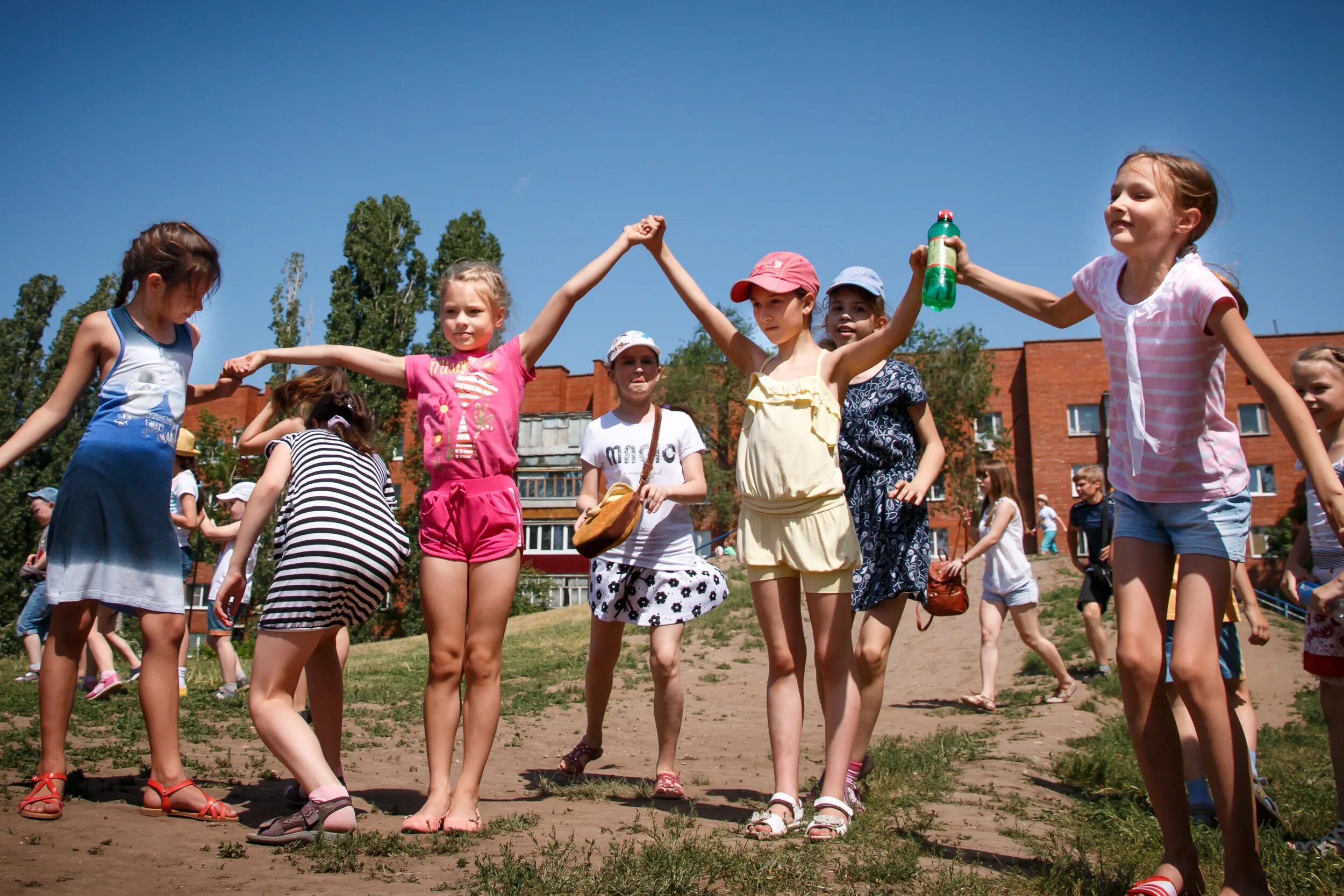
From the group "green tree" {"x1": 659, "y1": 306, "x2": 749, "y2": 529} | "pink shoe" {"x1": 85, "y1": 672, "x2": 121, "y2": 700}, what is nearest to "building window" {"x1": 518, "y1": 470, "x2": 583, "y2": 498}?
"green tree" {"x1": 659, "y1": 306, "x2": 749, "y2": 529}

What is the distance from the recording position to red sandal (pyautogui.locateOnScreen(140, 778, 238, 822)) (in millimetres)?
3746

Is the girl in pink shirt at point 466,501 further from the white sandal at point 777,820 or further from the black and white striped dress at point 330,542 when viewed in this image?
the white sandal at point 777,820

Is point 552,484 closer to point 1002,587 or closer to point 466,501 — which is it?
point 1002,587

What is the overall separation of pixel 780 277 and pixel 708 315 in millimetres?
340

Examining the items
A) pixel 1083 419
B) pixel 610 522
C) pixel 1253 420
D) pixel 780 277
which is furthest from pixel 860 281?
pixel 1253 420

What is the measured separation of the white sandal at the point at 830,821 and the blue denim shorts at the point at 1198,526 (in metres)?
1.41

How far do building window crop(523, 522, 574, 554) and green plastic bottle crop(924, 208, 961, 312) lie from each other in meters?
52.7

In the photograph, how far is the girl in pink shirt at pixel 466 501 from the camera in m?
3.86

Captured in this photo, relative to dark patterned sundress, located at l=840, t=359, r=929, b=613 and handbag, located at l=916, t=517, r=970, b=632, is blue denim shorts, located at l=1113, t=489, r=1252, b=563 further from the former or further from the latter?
handbag, located at l=916, t=517, r=970, b=632

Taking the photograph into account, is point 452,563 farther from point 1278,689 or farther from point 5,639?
point 5,639

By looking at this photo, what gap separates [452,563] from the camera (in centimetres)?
390

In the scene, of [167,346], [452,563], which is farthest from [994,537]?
[167,346]

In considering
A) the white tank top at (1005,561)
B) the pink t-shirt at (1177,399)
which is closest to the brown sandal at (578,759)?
the pink t-shirt at (1177,399)

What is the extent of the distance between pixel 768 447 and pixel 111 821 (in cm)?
280
